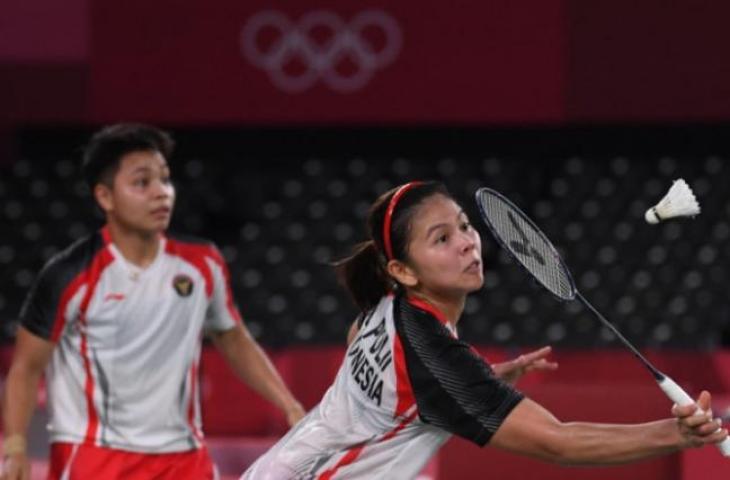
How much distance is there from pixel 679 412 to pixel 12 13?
5.48 meters

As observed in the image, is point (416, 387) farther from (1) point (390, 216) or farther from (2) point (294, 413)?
(2) point (294, 413)

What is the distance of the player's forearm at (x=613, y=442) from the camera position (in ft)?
7.42

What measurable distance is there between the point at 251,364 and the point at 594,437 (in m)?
1.39

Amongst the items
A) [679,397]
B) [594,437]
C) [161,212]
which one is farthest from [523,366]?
[161,212]

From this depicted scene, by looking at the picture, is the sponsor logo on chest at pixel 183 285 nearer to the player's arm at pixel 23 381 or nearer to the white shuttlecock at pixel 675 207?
the player's arm at pixel 23 381

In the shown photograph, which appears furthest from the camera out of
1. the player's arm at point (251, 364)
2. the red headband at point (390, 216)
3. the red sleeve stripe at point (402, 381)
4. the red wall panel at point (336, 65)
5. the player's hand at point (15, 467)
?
the red wall panel at point (336, 65)

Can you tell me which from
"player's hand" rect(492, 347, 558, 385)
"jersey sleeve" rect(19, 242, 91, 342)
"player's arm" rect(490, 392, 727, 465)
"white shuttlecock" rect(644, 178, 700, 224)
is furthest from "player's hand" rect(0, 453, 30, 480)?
"white shuttlecock" rect(644, 178, 700, 224)

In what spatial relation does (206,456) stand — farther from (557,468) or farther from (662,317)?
(662,317)

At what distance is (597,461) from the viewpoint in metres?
2.35

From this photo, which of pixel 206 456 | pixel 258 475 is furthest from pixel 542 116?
pixel 258 475

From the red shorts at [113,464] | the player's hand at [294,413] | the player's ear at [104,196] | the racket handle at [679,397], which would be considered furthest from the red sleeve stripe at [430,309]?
the player's ear at [104,196]

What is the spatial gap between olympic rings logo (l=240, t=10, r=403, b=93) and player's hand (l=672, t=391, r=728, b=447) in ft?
16.4

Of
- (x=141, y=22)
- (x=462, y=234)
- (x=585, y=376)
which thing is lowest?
(x=585, y=376)

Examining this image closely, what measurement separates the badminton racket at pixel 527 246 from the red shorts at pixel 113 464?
3.90 feet
